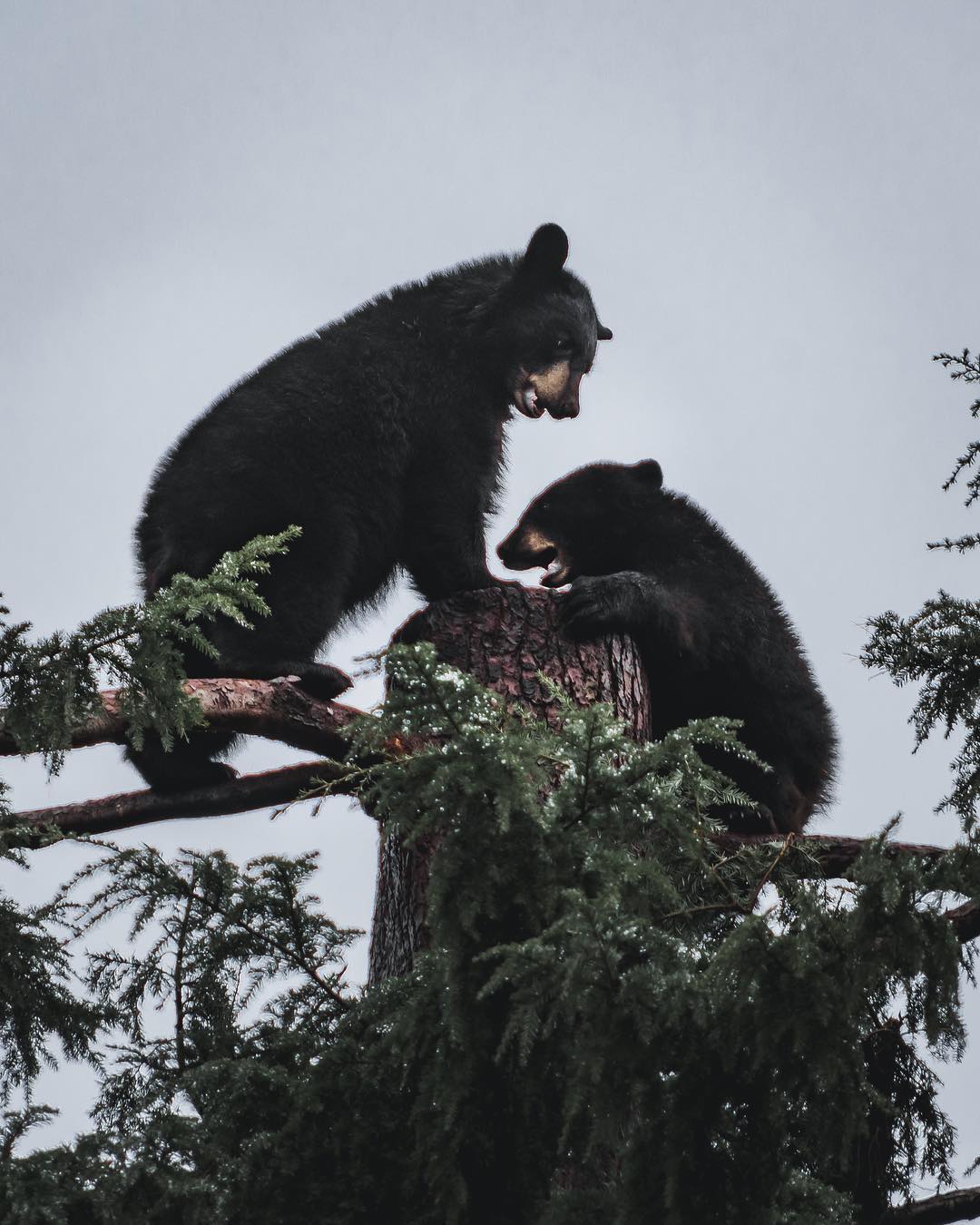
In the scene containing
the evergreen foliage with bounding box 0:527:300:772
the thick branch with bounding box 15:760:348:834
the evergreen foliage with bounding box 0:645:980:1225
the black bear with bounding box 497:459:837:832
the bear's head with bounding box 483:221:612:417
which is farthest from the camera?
the bear's head with bounding box 483:221:612:417

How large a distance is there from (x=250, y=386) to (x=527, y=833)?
387 centimetres

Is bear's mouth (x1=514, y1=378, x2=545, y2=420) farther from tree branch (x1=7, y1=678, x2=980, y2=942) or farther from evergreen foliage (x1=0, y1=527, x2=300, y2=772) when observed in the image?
evergreen foliage (x1=0, y1=527, x2=300, y2=772)

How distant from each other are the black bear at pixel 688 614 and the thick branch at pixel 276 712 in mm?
1035

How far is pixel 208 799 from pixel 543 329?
2906 mm

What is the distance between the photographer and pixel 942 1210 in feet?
11.5

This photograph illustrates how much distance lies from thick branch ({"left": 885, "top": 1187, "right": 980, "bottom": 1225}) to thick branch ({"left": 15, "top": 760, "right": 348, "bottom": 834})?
248 centimetres

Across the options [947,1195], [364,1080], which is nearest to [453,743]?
[364,1080]

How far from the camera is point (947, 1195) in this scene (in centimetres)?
351

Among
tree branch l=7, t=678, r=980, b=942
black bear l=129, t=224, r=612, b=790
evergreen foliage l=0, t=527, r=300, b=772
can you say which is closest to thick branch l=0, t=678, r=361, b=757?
tree branch l=7, t=678, r=980, b=942

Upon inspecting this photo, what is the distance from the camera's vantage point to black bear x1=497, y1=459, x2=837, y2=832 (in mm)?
5410

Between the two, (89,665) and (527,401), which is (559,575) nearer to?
(527,401)

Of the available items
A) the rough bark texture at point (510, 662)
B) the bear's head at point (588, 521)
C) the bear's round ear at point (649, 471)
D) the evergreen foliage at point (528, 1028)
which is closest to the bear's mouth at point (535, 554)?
the bear's head at point (588, 521)

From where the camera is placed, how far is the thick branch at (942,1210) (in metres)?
3.47

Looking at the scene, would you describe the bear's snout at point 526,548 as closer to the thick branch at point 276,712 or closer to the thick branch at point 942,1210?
the thick branch at point 276,712
